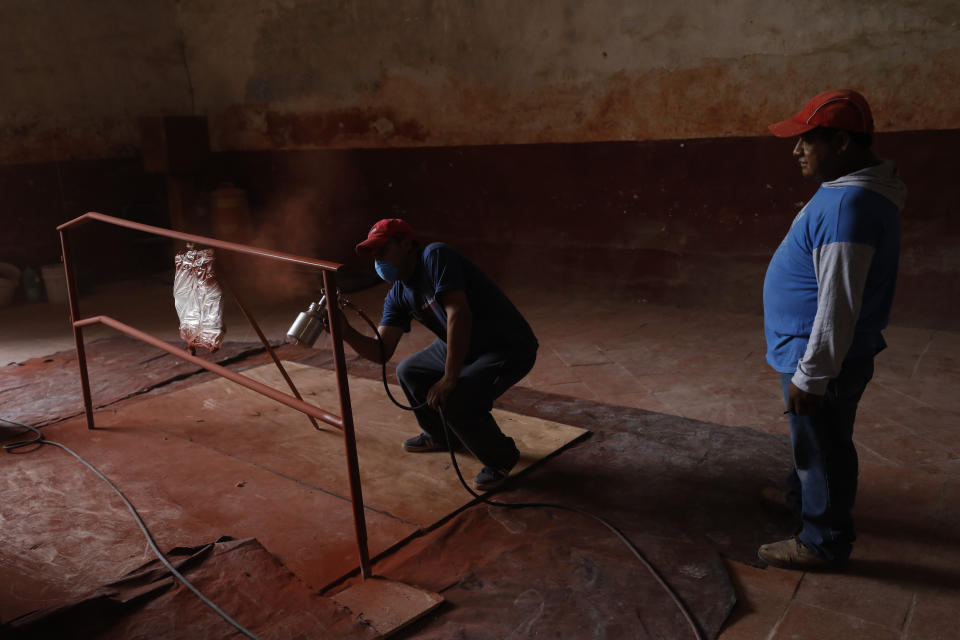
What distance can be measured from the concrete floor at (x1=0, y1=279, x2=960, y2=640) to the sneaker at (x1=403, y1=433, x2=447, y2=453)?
3.76 ft

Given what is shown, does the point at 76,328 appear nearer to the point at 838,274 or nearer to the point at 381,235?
the point at 381,235

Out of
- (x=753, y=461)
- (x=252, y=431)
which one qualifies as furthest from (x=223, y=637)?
(x=753, y=461)

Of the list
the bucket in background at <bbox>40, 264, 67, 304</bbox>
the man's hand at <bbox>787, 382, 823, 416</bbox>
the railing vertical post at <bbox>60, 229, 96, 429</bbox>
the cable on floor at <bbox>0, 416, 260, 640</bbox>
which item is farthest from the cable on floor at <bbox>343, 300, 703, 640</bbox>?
the bucket in background at <bbox>40, 264, 67, 304</bbox>

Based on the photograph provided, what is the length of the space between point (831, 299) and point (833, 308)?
0.03 m

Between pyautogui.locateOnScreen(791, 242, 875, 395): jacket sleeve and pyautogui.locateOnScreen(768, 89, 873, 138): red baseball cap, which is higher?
pyautogui.locateOnScreen(768, 89, 873, 138): red baseball cap

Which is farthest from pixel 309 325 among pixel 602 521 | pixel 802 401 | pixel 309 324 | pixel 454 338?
pixel 802 401

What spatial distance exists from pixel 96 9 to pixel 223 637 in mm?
8347

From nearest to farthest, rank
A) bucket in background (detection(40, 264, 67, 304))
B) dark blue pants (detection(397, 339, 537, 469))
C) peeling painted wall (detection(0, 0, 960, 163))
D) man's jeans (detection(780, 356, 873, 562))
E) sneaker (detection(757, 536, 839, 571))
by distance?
man's jeans (detection(780, 356, 873, 562)) → sneaker (detection(757, 536, 839, 571)) → dark blue pants (detection(397, 339, 537, 469)) → peeling painted wall (detection(0, 0, 960, 163)) → bucket in background (detection(40, 264, 67, 304))

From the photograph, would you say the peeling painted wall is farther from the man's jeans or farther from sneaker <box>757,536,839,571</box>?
sneaker <box>757,536,839,571</box>

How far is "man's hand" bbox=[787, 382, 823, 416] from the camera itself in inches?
90.4

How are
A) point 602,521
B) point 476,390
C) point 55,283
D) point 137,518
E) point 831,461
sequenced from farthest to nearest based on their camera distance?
1. point 55,283
2. point 476,390
3. point 137,518
4. point 602,521
5. point 831,461

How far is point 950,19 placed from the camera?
4.93 meters

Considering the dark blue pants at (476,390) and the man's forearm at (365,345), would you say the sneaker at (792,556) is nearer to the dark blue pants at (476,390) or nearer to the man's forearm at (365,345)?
the dark blue pants at (476,390)

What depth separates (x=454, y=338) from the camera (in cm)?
308
